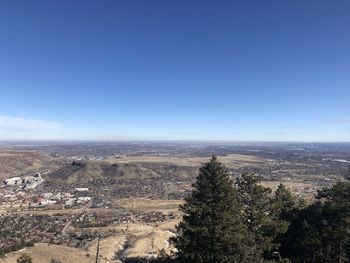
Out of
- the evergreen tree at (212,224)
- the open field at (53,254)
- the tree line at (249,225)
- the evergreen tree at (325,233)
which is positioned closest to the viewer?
the evergreen tree at (212,224)

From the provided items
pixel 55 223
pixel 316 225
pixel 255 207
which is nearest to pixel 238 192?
pixel 255 207

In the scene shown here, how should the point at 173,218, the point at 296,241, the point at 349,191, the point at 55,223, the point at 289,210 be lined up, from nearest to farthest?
the point at 349,191, the point at 296,241, the point at 289,210, the point at 55,223, the point at 173,218

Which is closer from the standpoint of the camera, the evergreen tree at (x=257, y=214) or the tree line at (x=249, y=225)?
the tree line at (x=249, y=225)

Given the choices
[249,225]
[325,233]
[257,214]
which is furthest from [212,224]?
[325,233]

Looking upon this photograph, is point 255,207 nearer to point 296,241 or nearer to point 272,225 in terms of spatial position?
point 272,225

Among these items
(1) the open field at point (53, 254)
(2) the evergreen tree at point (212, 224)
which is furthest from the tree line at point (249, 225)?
(1) the open field at point (53, 254)

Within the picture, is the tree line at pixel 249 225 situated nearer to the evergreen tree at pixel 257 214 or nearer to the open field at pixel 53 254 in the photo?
Result: the evergreen tree at pixel 257 214

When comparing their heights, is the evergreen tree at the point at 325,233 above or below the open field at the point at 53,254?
above

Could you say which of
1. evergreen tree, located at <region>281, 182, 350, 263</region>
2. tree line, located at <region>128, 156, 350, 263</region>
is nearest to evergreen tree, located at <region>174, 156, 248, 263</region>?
tree line, located at <region>128, 156, 350, 263</region>

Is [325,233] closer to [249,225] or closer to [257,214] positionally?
[257,214]
